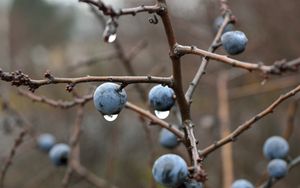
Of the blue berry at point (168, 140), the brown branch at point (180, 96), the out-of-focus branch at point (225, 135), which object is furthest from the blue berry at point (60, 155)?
the brown branch at point (180, 96)

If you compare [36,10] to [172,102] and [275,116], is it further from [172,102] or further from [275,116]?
[172,102]

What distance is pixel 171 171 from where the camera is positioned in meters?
0.96

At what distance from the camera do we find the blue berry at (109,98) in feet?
3.31

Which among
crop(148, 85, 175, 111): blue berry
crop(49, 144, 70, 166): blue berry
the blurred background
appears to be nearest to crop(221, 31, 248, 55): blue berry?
crop(148, 85, 175, 111): blue berry

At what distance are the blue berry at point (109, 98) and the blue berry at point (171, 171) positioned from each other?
0.14 meters

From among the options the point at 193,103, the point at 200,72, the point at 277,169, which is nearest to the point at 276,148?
the point at 277,169

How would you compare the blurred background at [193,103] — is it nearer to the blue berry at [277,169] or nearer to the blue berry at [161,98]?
the blue berry at [277,169]

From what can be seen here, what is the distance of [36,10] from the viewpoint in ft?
35.4

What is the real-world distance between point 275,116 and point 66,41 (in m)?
5.34

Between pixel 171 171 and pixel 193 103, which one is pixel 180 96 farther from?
pixel 193 103

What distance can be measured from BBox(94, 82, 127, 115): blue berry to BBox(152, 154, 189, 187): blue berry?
14 cm

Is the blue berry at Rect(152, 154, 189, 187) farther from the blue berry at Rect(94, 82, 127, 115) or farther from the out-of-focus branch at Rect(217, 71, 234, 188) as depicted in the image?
the out-of-focus branch at Rect(217, 71, 234, 188)

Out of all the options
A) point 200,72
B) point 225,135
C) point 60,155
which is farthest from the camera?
point 225,135

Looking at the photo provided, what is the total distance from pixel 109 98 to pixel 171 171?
183mm
